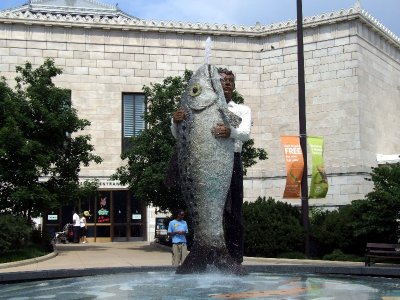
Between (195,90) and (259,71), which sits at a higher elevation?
(259,71)

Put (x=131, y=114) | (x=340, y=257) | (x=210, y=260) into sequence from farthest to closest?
1. (x=131, y=114)
2. (x=340, y=257)
3. (x=210, y=260)

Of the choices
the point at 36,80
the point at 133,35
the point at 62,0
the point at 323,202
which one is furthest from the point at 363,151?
the point at 62,0

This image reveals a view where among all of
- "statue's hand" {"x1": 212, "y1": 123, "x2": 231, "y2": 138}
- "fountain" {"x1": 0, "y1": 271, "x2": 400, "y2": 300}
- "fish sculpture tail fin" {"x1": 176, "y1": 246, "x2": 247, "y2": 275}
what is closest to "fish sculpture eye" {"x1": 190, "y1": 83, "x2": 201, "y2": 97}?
"statue's hand" {"x1": 212, "y1": 123, "x2": 231, "y2": 138}

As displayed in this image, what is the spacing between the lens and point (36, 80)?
26625 mm

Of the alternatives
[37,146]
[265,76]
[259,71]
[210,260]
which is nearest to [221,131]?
[210,260]

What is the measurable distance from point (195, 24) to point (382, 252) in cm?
2196

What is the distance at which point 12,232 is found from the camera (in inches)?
851

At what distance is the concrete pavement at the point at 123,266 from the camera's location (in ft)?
34.4

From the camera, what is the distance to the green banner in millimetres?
23913

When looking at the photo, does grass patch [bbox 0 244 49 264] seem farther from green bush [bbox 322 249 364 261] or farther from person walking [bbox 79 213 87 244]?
green bush [bbox 322 249 364 261]

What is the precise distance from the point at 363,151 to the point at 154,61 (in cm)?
1246

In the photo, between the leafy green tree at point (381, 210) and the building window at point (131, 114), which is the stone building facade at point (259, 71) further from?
the leafy green tree at point (381, 210)

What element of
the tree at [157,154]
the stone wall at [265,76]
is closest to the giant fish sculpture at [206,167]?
the tree at [157,154]

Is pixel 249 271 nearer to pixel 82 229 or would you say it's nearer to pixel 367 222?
pixel 367 222
